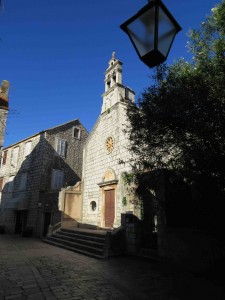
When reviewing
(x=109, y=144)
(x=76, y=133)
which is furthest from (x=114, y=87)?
(x=76, y=133)

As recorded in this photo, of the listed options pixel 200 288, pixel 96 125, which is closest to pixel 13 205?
pixel 96 125

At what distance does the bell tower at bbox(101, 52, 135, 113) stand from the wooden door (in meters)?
6.73

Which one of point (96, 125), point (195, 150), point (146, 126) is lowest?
point (195, 150)

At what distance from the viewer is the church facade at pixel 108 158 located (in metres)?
16.4

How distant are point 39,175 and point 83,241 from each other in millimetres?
11093

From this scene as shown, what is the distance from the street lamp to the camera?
8.18 feet

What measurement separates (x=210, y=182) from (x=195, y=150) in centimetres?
121

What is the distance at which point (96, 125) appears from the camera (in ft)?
66.8

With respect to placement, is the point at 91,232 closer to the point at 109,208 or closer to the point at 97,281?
the point at 109,208

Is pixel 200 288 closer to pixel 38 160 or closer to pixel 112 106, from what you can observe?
pixel 112 106

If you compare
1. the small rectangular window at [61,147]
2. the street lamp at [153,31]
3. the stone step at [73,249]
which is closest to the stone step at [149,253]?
the stone step at [73,249]

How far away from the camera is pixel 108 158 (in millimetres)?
17969

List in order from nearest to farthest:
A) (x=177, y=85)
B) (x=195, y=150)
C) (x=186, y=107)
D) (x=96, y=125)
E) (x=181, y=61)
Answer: (x=195, y=150) < (x=186, y=107) < (x=177, y=85) < (x=181, y=61) < (x=96, y=125)

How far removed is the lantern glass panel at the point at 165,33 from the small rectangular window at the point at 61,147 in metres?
22.4
